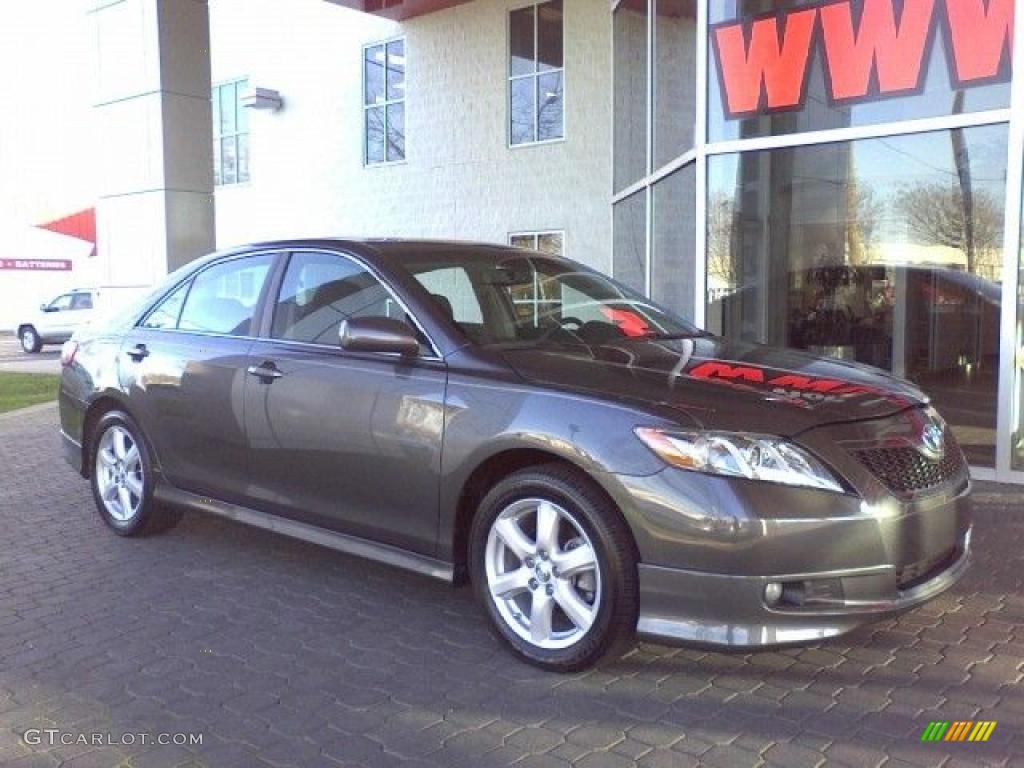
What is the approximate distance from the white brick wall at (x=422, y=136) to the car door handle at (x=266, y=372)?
9.59m

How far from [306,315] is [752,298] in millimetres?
5180

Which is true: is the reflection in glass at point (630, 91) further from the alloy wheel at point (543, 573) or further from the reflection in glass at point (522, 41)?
the alloy wheel at point (543, 573)

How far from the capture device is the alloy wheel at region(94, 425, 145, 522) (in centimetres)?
534

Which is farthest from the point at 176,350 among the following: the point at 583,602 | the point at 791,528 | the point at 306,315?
the point at 791,528

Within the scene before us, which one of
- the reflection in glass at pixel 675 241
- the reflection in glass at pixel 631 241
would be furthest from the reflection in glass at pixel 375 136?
the reflection in glass at pixel 675 241

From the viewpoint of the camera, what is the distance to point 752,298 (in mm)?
8617

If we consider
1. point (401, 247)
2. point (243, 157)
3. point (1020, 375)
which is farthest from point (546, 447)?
point (243, 157)

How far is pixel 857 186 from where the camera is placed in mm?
8102

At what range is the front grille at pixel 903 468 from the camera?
10.8 ft

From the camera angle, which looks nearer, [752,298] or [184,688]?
[184,688]

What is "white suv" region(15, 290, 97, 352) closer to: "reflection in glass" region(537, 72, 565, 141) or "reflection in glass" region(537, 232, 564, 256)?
"reflection in glass" region(537, 232, 564, 256)

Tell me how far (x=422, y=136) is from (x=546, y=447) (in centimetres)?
1352

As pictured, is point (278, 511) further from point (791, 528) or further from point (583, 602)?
point (791, 528)

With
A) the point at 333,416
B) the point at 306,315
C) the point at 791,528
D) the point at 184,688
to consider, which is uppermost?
the point at 306,315
